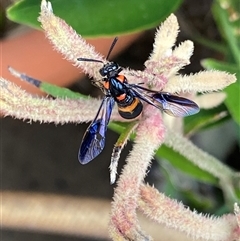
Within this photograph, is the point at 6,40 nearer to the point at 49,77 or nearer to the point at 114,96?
the point at 49,77

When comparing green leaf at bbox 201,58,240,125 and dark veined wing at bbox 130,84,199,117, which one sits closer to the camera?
dark veined wing at bbox 130,84,199,117

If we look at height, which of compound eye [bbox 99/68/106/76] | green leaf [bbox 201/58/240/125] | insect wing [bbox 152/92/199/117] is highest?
green leaf [bbox 201/58/240/125]

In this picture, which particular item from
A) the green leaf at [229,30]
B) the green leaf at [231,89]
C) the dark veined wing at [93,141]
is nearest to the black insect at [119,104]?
the dark veined wing at [93,141]

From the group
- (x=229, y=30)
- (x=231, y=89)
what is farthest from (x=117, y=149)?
(x=229, y=30)

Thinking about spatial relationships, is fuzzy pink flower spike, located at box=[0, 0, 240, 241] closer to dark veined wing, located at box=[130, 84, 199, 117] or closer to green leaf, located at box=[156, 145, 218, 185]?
dark veined wing, located at box=[130, 84, 199, 117]

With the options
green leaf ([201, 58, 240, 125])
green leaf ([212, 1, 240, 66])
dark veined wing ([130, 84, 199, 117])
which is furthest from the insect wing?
green leaf ([212, 1, 240, 66])

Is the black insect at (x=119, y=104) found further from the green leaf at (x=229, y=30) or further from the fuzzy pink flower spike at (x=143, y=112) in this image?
the green leaf at (x=229, y=30)
